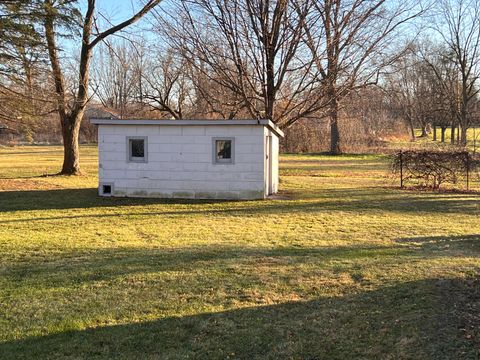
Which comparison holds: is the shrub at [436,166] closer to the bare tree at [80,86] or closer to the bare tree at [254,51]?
the bare tree at [254,51]

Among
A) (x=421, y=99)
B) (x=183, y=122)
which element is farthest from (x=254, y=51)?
(x=421, y=99)

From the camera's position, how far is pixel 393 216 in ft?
35.4

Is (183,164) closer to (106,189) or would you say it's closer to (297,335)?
(106,189)

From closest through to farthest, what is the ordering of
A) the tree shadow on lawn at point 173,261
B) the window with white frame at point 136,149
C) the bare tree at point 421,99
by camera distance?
the tree shadow on lawn at point 173,261, the window with white frame at point 136,149, the bare tree at point 421,99

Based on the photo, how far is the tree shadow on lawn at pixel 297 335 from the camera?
3.55 meters

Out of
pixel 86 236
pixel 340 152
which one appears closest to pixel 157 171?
pixel 86 236

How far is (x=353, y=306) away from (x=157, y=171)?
10.1 metres

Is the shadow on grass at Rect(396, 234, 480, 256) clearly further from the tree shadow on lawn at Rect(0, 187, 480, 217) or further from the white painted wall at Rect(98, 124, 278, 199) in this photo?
the white painted wall at Rect(98, 124, 278, 199)

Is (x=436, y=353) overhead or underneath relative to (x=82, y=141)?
underneath

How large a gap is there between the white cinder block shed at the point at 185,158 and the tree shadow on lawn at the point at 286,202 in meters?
0.52

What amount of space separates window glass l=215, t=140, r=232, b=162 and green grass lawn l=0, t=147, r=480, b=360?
3.17 meters

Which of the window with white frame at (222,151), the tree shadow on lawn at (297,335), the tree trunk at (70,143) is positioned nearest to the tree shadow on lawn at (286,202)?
the window with white frame at (222,151)

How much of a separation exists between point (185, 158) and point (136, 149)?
62.0 inches

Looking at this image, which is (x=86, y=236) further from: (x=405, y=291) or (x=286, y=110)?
(x=286, y=110)
